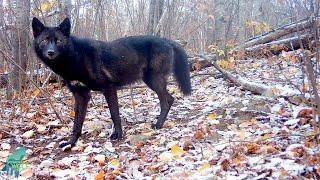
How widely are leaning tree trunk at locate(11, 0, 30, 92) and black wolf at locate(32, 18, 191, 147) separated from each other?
1.99 meters

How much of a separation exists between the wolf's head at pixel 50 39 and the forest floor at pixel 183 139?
1.18 m

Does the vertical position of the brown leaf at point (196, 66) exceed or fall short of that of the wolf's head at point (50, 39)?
it falls short

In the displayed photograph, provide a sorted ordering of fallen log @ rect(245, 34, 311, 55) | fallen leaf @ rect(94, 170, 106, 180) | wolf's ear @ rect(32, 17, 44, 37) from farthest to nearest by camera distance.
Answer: fallen log @ rect(245, 34, 311, 55)
wolf's ear @ rect(32, 17, 44, 37)
fallen leaf @ rect(94, 170, 106, 180)

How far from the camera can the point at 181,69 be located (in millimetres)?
6395

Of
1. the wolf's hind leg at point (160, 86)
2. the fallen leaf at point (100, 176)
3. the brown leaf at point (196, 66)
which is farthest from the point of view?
the brown leaf at point (196, 66)

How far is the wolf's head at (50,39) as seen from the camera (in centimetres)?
532

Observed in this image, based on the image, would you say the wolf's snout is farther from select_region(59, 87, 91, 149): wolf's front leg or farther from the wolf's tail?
the wolf's tail

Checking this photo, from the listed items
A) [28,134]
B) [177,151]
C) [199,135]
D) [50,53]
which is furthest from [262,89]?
[28,134]

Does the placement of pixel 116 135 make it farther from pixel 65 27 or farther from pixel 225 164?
pixel 225 164

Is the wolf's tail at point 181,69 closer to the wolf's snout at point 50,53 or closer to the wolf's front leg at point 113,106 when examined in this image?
the wolf's front leg at point 113,106

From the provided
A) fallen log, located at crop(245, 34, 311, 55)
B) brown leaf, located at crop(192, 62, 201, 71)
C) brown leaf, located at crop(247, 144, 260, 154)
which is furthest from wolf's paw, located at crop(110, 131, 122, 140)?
fallen log, located at crop(245, 34, 311, 55)

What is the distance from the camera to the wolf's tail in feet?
20.9

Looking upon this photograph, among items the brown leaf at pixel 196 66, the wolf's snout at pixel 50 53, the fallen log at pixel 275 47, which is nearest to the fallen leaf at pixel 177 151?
the wolf's snout at pixel 50 53

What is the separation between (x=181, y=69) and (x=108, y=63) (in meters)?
1.20
